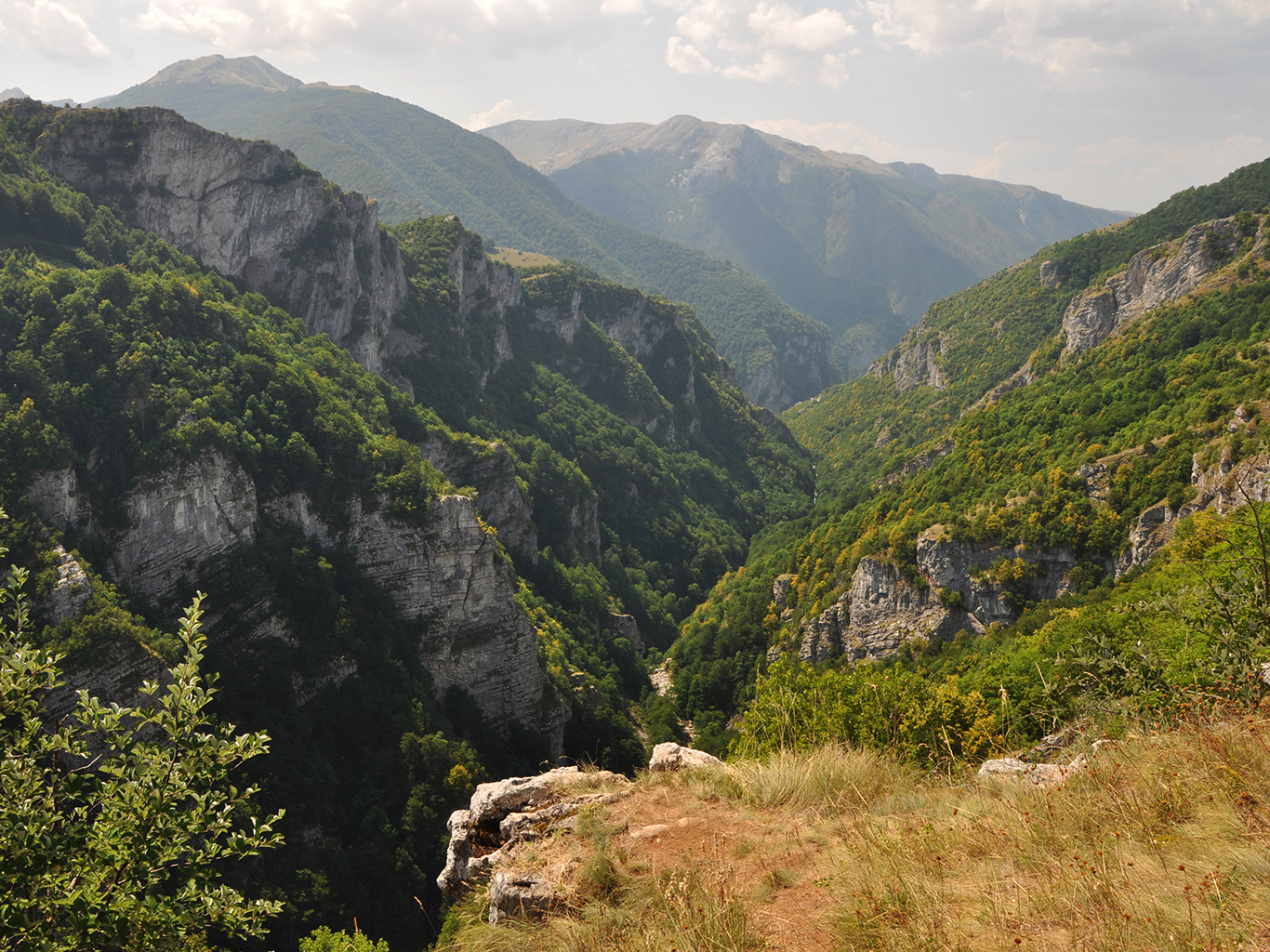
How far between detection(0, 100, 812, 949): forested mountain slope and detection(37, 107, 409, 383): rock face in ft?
1.03

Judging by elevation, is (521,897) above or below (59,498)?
above

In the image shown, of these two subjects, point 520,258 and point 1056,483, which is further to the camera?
point 520,258

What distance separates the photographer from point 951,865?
7.40 meters

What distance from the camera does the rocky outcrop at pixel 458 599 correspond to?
66.2 meters

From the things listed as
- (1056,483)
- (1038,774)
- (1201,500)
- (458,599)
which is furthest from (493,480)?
(1038,774)

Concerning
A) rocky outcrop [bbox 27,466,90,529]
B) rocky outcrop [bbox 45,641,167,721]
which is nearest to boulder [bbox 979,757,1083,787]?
rocky outcrop [bbox 45,641,167,721]

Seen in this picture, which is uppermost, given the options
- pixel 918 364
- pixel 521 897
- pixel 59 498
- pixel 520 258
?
pixel 520 258

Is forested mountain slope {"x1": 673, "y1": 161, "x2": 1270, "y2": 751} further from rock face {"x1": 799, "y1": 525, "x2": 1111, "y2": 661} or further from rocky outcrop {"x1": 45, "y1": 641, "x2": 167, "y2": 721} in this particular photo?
rocky outcrop {"x1": 45, "y1": 641, "x2": 167, "y2": 721}

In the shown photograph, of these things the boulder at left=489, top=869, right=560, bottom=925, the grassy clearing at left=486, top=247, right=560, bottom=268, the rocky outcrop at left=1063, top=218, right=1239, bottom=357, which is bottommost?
the boulder at left=489, top=869, right=560, bottom=925

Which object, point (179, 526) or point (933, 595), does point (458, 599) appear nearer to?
point (179, 526)

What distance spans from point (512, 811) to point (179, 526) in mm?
51806

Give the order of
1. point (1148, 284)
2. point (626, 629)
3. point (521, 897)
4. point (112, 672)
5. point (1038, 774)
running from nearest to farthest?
point (521, 897) → point (1038, 774) → point (112, 672) → point (1148, 284) → point (626, 629)

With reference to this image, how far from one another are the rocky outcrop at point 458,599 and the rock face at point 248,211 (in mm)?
41671

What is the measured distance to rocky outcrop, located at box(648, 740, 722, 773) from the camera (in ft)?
46.4
